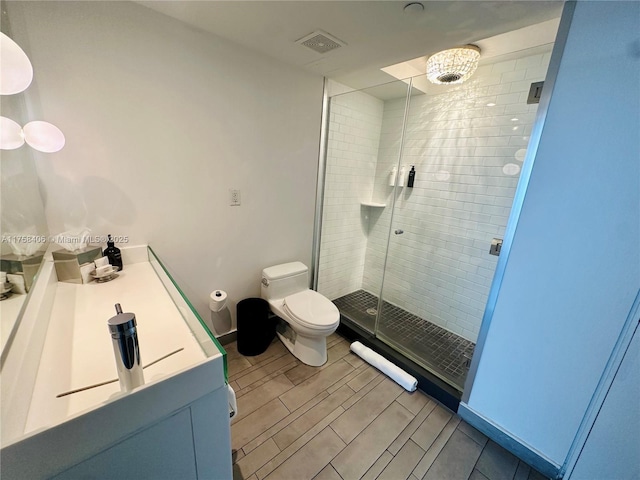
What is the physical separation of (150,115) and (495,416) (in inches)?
103

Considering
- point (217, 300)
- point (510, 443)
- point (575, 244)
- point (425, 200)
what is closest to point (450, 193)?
point (425, 200)

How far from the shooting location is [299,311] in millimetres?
1886

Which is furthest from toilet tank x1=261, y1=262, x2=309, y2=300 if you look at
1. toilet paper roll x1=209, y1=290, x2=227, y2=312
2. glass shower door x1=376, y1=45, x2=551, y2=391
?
glass shower door x1=376, y1=45, x2=551, y2=391

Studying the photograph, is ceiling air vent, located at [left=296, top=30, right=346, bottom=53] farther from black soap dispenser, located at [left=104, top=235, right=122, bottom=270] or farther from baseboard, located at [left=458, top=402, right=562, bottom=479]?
baseboard, located at [left=458, top=402, right=562, bottom=479]

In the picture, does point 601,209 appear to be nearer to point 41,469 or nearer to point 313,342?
point 313,342

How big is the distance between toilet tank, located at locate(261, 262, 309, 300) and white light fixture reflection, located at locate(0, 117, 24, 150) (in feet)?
4.80

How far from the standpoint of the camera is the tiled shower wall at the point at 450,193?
192cm

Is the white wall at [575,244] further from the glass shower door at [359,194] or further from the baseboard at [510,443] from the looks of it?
the glass shower door at [359,194]

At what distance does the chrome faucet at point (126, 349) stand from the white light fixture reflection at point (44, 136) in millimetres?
1141

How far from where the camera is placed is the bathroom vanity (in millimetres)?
536

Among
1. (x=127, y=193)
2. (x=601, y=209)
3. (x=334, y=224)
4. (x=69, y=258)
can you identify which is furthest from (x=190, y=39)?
(x=601, y=209)

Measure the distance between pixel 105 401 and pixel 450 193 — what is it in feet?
8.22

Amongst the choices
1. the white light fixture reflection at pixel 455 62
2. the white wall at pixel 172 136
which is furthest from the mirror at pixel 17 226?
the white light fixture reflection at pixel 455 62

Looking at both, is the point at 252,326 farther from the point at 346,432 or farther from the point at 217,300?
the point at 346,432
